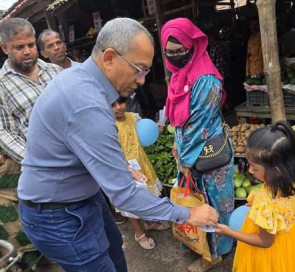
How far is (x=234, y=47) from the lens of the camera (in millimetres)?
7883

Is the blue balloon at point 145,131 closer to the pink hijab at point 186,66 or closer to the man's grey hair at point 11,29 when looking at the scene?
the pink hijab at point 186,66

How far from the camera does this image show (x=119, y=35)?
→ 1380 mm

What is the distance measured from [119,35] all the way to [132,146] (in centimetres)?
192

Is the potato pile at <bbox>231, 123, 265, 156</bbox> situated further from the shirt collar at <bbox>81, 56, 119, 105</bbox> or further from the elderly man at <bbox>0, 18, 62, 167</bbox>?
the shirt collar at <bbox>81, 56, 119, 105</bbox>

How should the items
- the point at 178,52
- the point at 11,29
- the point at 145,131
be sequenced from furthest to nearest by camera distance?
1. the point at 145,131
2. the point at 11,29
3. the point at 178,52

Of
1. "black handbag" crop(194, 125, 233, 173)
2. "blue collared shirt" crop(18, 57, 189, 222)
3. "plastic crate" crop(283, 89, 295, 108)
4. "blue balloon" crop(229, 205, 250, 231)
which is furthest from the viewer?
"plastic crate" crop(283, 89, 295, 108)

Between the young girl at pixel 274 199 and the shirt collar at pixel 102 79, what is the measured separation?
829 millimetres

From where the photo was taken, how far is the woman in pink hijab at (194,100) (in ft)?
7.63

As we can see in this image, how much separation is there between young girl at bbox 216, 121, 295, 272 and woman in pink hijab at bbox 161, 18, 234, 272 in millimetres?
641

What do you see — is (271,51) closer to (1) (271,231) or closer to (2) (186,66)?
(2) (186,66)

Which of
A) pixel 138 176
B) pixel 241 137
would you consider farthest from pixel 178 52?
pixel 241 137

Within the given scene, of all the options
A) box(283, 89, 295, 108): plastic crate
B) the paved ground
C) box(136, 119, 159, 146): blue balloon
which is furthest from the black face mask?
box(283, 89, 295, 108): plastic crate

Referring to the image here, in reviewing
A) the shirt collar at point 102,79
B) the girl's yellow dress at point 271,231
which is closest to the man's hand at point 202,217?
the girl's yellow dress at point 271,231

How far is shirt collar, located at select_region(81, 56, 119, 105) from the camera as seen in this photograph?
1.45 m
